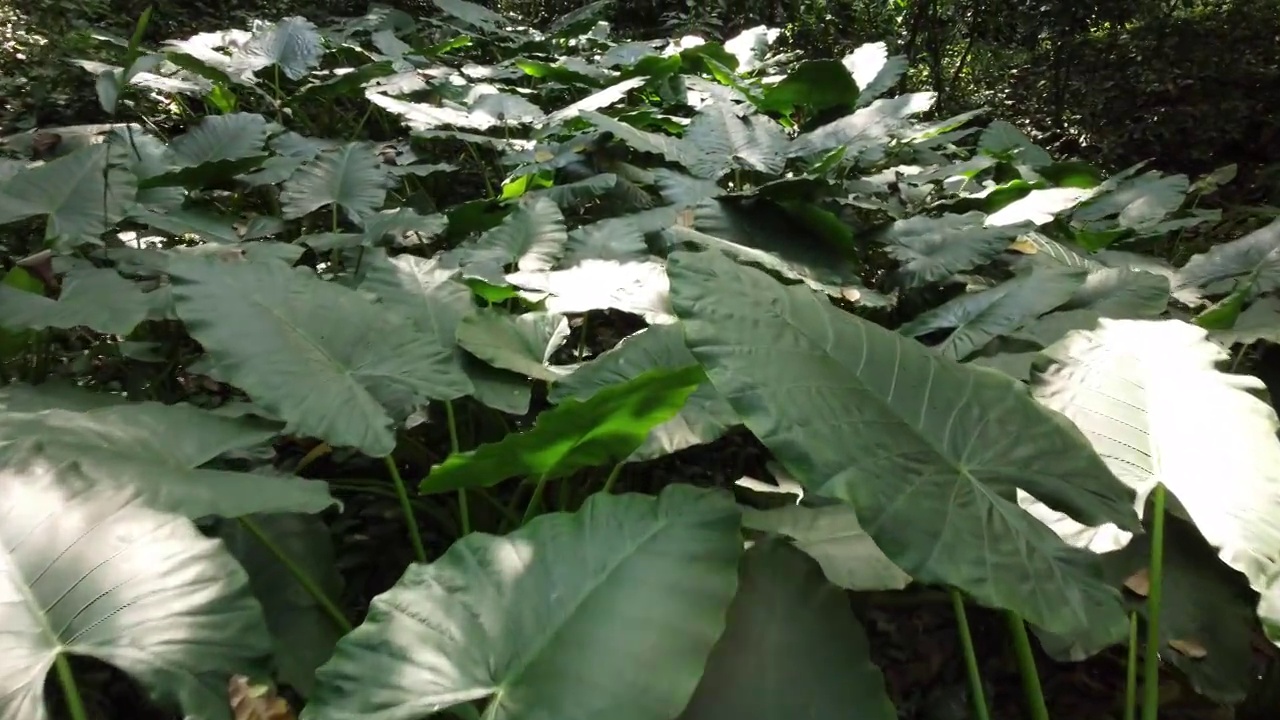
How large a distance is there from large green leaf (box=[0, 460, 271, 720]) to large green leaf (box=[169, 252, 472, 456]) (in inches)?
8.5

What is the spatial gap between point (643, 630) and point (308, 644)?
41cm

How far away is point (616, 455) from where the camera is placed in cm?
87

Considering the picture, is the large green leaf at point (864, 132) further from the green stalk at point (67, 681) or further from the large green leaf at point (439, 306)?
the green stalk at point (67, 681)

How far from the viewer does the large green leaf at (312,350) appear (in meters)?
0.89

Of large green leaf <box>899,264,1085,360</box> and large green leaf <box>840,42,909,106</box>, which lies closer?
large green leaf <box>899,264,1085,360</box>

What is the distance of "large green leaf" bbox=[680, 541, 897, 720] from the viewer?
65 centimetres

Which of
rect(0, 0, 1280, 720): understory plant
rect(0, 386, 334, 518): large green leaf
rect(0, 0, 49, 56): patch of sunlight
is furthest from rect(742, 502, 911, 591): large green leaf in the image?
rect(0, 0, 49, 56): patch of sunlight

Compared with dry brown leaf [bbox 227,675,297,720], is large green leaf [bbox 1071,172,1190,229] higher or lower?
higher

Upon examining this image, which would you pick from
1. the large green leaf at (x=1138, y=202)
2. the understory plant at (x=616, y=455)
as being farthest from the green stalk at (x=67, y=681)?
the large green leaf at (x=1138, y=202)

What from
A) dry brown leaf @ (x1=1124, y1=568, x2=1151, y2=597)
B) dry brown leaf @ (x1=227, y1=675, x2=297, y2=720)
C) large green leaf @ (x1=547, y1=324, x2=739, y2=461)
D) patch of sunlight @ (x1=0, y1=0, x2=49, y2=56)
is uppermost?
large green leaf @ (x1=547, y1=324, x2=739, y2=461)

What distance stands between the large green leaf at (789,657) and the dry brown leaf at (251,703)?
1.20ft

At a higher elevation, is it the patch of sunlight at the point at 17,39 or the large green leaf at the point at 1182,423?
the large green leaf at the point at 1182,423

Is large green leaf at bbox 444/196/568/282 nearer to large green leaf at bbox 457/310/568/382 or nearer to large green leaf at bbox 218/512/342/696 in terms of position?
large green leaf at bbox 457/310/568/382

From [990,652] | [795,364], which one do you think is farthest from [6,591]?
[990,652]
